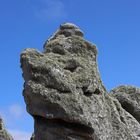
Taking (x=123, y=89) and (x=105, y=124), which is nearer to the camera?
(x=105, y=124)

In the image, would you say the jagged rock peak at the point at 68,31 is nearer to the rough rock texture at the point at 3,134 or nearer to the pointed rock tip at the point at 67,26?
the pointed rock tip at the point at 67,26

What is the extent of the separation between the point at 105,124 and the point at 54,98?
2988 mm

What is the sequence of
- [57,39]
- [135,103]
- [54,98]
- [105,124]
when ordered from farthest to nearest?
[135,103] < [57,39] < [105,124] < [54,98]

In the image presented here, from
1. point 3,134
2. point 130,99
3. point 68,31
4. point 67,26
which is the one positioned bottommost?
point 130,99

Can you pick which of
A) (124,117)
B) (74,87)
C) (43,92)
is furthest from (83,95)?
(124,117)

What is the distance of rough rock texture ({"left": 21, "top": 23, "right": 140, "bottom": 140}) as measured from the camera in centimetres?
2042

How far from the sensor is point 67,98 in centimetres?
2047

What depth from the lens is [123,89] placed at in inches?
1140

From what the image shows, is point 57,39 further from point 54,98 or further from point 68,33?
point 54,98

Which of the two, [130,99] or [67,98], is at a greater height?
[130,99]

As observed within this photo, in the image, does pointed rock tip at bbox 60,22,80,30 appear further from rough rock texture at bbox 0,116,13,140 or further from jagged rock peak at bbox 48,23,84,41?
rough rock texture at bbox 0,116,13,140

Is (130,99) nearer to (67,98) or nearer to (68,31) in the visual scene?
(68,31)

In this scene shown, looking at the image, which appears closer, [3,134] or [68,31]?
[68,31]

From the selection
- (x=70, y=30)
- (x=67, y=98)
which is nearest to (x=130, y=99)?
(x=70, y=30)
